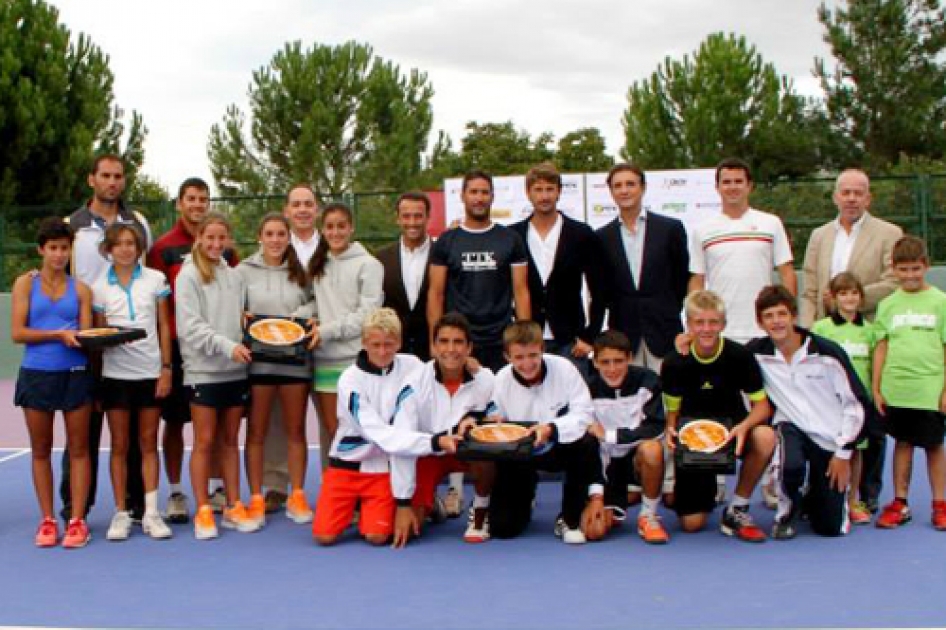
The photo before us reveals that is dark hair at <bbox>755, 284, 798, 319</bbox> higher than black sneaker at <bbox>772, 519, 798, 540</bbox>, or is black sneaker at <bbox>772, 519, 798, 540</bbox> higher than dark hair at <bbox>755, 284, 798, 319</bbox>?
dark hair at <bbox>755, 284, 798, 319</bbox>

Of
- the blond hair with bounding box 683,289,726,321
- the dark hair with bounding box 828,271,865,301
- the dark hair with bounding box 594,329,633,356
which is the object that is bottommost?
the dark hair with bounding box 594,329,633,356

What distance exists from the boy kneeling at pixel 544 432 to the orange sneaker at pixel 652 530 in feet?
0.65

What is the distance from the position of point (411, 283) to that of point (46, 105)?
16.7 m

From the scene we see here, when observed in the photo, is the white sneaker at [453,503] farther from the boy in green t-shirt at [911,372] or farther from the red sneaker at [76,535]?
the boy in green t-shirt at [911,372]

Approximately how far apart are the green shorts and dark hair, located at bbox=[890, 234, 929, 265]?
8.85ft

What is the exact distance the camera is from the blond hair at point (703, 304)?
16.9 ft

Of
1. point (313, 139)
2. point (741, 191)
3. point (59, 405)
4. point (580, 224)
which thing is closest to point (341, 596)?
point (59, 405)

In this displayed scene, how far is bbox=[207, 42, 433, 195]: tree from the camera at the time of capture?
2961cm

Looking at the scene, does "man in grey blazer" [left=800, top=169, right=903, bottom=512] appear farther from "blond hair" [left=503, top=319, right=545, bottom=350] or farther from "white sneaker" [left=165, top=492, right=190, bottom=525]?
"white sneaker" [left=165, top=492, right=190, bottom=525]

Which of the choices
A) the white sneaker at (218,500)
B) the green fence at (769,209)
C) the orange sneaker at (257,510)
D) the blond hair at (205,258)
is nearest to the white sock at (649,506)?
the orange sneaker at (257,510)

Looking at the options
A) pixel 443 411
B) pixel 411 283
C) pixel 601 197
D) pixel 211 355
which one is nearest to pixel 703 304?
pixel 443 411

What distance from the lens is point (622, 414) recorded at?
5.41 m

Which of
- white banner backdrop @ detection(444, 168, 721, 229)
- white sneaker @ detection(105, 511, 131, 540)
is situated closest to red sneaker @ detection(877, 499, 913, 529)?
white sneaker @ detection(105, 511, 131, 540)

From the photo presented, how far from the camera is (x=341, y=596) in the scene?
429 cm
